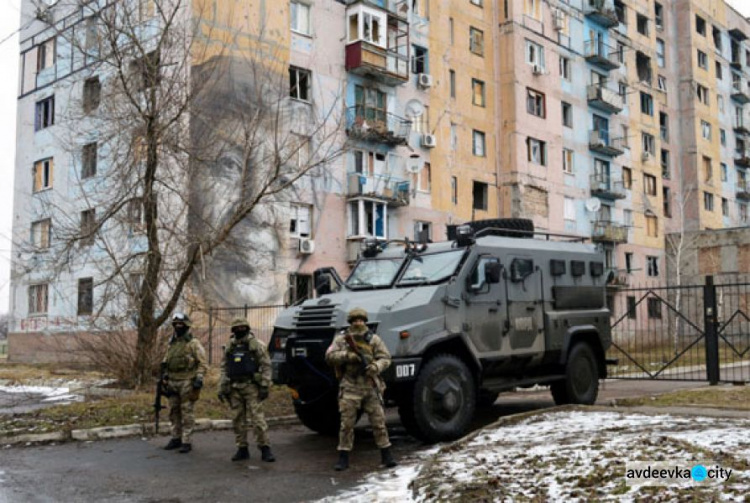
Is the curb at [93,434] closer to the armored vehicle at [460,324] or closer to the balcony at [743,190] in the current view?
the armored vehicle at [460,324]

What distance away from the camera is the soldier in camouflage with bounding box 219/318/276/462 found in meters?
9.18

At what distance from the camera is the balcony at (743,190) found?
56966 millimetres

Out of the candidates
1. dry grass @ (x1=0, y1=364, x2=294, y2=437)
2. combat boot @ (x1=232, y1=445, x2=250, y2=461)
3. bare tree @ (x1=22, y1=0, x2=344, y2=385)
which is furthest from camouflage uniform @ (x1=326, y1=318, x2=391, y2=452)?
bare tree @ (x1=22, y1=0, x2=344, y2=385)

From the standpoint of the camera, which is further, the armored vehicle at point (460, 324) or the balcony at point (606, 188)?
the balcony at point (606, 188)

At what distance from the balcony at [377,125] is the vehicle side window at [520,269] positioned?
1711cm

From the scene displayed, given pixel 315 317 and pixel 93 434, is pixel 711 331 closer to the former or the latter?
pixel 315 317

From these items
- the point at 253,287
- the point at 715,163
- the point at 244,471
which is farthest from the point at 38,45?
the point at 715,163

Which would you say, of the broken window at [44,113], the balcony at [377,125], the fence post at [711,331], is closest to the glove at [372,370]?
the fence post at [711,331]

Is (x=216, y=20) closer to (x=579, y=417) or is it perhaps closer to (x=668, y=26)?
(x=579, y=417)

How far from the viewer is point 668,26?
5266 centimetres

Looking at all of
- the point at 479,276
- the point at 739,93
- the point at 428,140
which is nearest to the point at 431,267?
the point at 479,276

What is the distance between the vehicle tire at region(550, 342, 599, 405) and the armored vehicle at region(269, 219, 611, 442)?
0.02m

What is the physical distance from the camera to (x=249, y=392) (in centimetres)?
930

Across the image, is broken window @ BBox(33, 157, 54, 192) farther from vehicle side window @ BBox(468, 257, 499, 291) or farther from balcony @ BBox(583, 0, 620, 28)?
balcony @ BBox(583, 0, 620, 28)
